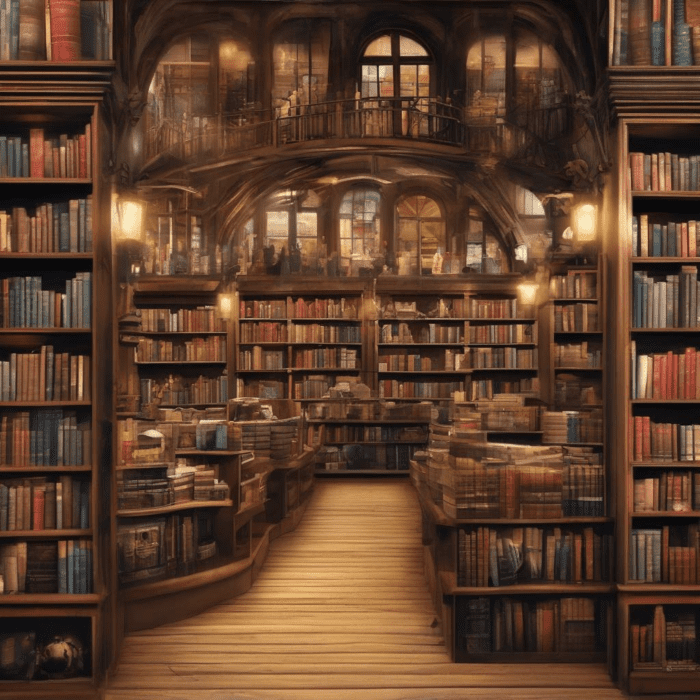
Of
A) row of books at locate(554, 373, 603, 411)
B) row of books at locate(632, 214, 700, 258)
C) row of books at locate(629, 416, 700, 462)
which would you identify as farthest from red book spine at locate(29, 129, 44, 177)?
row of books at locate(554, 373, 603, 411)

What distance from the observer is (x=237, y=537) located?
6.61 m

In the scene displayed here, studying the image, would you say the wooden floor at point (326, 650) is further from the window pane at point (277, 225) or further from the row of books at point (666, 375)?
the window pane at point (277, 225)

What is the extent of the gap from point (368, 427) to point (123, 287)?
22.6 feet

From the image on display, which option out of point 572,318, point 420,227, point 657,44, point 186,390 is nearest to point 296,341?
point 186,390

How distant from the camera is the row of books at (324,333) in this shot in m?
12.0

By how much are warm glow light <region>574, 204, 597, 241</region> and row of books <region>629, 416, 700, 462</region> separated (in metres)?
2.14

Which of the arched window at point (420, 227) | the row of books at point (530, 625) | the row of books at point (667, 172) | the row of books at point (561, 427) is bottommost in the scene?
the row of books at point (530, 625)

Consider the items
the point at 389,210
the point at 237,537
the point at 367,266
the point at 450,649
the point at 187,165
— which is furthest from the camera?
the point at 389,210

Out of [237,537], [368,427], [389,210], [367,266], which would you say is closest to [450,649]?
[237,537]

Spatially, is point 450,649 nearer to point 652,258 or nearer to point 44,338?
point 652,258

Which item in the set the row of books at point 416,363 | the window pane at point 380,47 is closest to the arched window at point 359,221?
the window pane at point 380,47

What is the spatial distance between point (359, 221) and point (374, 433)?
3.74 meters

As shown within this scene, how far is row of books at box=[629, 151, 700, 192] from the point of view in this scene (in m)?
4.48

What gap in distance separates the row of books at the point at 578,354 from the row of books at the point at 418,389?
2.57 meters
